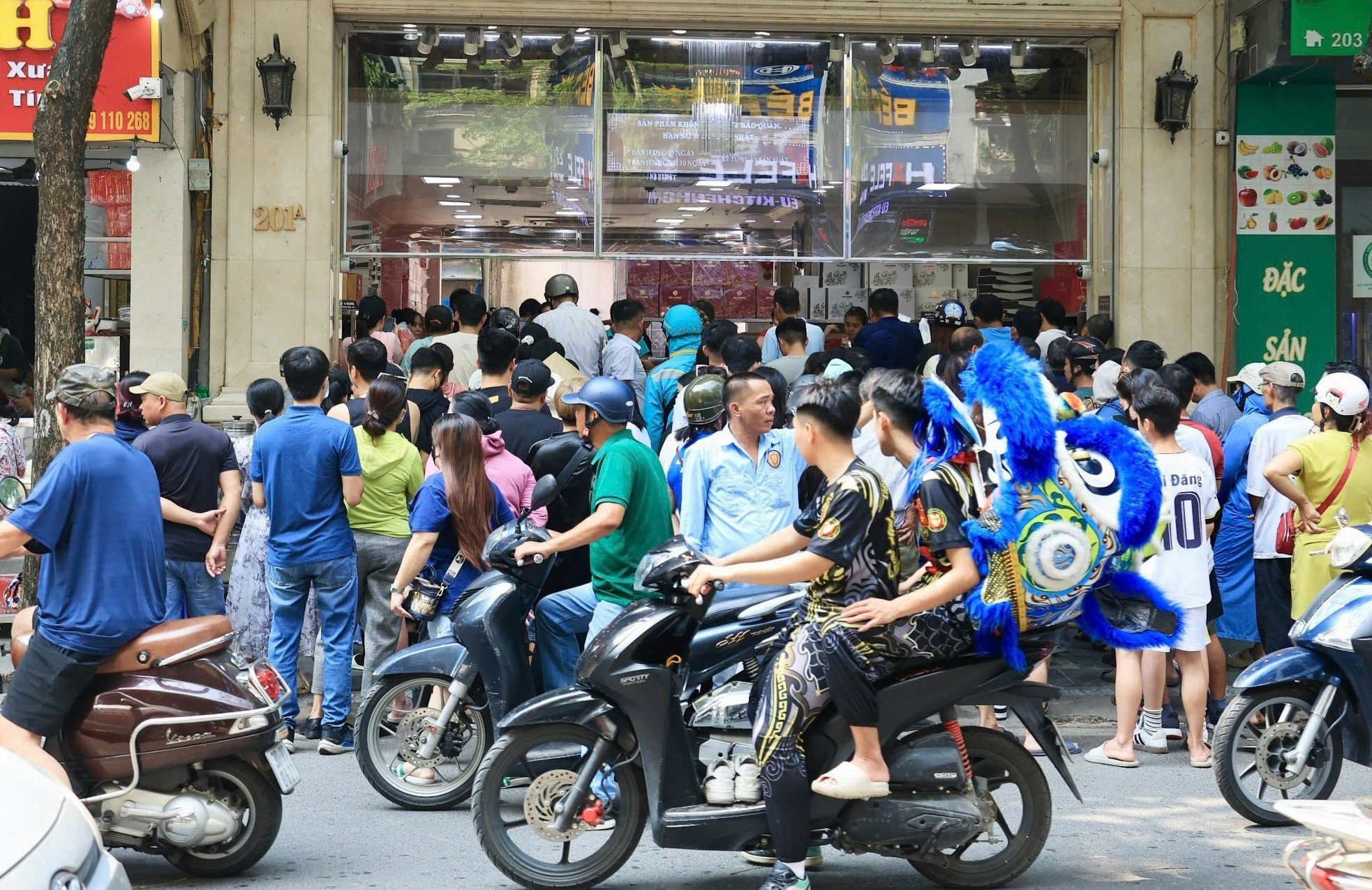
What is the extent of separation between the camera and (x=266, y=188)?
12.3m

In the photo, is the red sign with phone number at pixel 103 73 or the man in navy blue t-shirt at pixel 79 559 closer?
the man in navy blue t-shirt at pixel 79 559

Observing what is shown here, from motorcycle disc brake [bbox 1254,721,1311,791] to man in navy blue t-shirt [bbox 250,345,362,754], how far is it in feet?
13.7

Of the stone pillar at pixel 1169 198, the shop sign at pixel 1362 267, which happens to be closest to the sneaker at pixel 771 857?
the stone pillar at pixel 1169 198

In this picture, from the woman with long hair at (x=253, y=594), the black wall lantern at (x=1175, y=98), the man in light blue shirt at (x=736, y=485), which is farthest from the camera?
the black wall lantern at (x=1175, y=98)

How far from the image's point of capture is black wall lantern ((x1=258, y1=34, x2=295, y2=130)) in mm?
12062

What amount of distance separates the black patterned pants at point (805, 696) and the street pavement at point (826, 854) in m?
0.68

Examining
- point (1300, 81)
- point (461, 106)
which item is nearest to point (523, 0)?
point (461, 106)

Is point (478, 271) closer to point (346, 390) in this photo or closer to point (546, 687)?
point (346, 390)

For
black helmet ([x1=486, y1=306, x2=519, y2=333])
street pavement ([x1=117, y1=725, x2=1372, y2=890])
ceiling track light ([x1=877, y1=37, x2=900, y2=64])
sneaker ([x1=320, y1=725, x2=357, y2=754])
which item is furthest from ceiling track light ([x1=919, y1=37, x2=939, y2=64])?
sneaker ([x1=320, y1=725, x2=357, y2=754])

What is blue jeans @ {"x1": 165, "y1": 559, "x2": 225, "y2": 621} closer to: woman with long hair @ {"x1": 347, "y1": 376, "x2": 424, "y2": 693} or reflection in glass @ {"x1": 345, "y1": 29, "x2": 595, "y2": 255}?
woman with long hair @ {"x1": 347, "y1": 376, "x2": 424, "y2": 693}

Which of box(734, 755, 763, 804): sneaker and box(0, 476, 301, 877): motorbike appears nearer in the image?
box(734, 755, 763, 804): sneaker

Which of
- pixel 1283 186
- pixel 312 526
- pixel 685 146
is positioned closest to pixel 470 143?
pixel 685 146

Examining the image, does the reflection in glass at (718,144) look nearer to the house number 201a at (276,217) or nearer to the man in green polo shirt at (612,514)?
the house number 201a at (276,217)

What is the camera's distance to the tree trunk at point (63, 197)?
8867 mm
